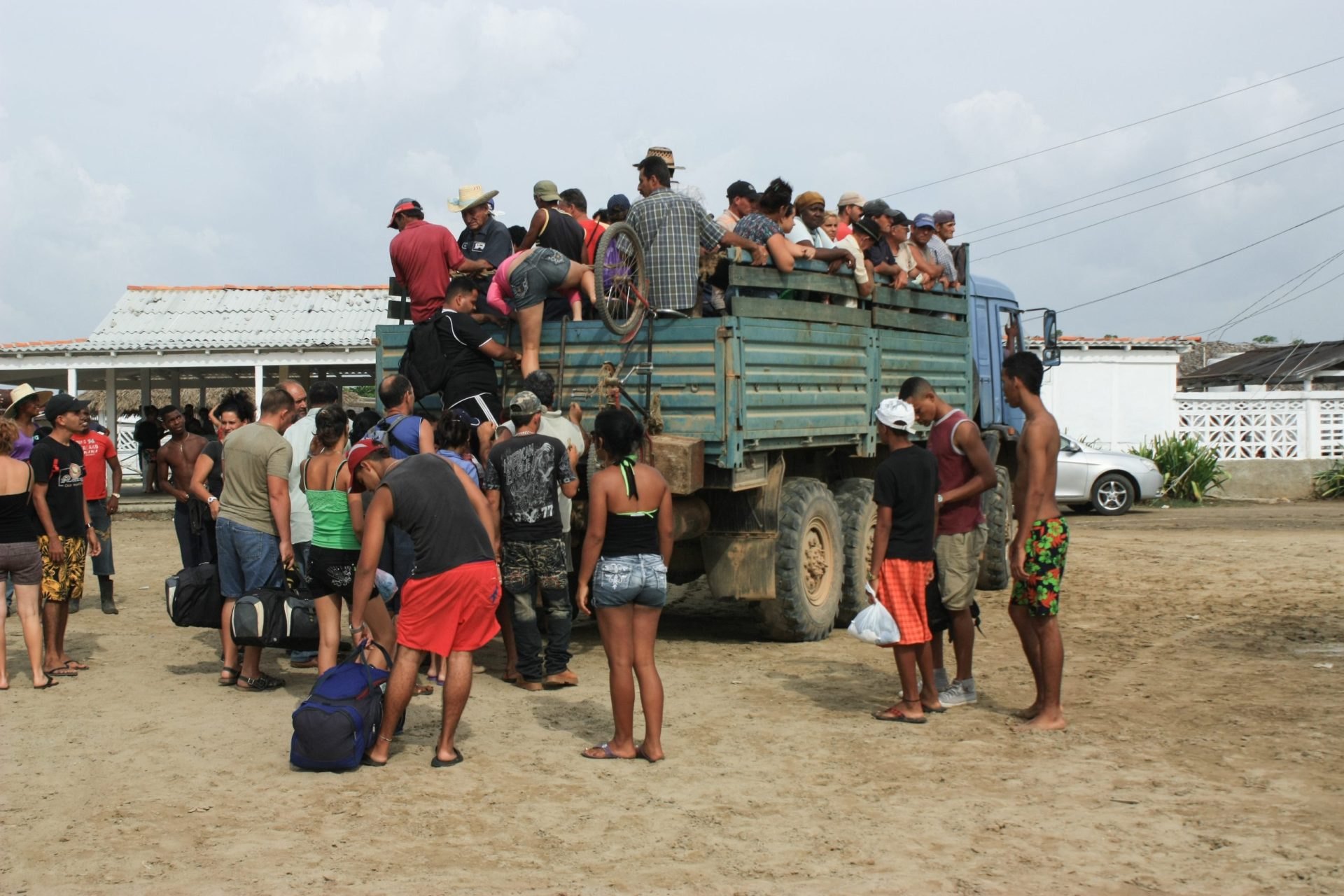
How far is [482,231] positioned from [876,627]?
13.9ft

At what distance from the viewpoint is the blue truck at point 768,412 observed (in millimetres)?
7875

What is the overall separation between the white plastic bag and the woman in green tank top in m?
2.47

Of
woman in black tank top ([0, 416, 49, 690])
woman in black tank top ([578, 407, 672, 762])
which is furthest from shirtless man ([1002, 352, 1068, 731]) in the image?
woman in black tank top ([0, 416, 49, 690])

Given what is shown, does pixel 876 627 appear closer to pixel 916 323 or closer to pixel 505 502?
pixel 505 502

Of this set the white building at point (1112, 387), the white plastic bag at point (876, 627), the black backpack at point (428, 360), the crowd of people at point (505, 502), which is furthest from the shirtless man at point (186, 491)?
the white building at point (1112, 387)

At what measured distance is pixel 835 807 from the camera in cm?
507

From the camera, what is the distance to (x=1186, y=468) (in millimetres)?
22047

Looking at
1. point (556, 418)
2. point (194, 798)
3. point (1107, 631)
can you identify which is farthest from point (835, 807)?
point (1107, 631)

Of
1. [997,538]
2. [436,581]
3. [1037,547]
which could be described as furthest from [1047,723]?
[997,538]

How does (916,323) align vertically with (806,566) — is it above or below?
above

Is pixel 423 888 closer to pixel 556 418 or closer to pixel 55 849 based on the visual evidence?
pixel 55 849

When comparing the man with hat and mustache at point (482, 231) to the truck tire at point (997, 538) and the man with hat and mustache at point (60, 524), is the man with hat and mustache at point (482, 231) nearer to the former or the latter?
the man with hat and mustache at point (60, 524)

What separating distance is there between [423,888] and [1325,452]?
74.2ft

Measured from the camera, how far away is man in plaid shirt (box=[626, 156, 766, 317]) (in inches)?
320
